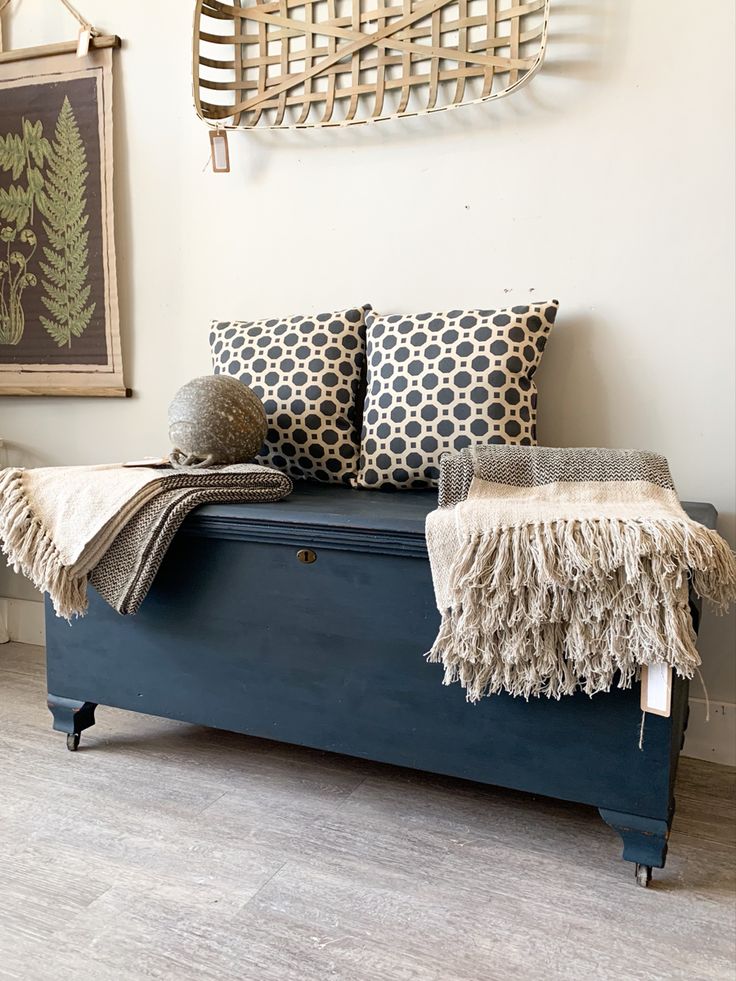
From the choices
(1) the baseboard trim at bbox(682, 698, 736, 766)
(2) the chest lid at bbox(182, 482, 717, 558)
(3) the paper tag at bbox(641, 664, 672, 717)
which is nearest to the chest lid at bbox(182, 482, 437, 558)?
(2) the chest lid at bbox(182, 482, 717, 558)

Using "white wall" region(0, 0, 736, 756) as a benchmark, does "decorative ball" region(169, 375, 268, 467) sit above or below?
below

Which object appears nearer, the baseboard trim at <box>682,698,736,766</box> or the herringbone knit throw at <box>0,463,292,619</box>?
the herringbone knit throw at <box>0,463,292,619</box>

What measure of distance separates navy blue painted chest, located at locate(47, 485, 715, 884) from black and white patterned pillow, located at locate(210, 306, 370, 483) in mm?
184

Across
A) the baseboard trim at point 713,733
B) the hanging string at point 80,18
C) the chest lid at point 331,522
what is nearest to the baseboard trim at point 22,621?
the chest lid at point 331,522

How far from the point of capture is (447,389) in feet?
6.00

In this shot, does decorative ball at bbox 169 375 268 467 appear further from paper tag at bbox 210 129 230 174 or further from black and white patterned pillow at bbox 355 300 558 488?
paper tag at bbox 210 129 230 174

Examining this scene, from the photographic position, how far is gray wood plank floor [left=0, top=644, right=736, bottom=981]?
119 centimetres

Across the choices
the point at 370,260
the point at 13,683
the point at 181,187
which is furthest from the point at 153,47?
the point at 13,683

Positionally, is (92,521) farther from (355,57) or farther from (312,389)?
(355,57)

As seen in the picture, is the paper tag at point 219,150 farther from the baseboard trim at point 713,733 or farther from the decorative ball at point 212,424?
the baseboard trim at point 713,733

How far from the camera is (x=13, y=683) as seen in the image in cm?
226

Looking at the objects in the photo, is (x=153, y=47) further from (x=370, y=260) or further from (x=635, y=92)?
(x=635, y=92)

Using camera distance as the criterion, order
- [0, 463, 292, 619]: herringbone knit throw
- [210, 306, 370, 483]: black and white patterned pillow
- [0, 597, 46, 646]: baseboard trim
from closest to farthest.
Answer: [0, 463, 292, 619]: herringbone knit throw < [210, 306, 370, 483]: black and white patterned pillow < [0, 597, 46, 646]: baseboard trim

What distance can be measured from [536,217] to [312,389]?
641mm
